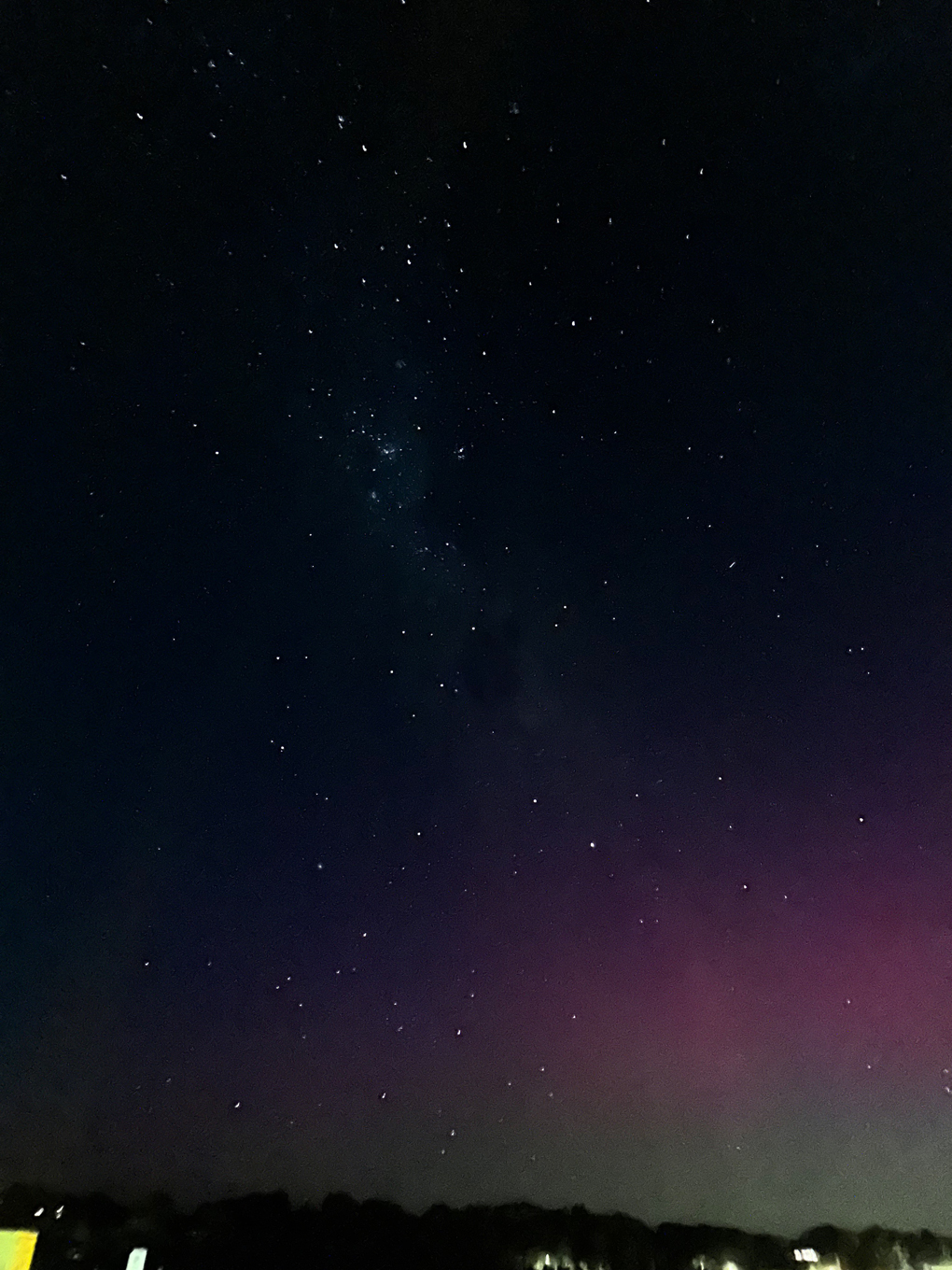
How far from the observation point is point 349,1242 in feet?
84.0

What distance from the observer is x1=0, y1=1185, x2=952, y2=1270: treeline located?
23.5 metres

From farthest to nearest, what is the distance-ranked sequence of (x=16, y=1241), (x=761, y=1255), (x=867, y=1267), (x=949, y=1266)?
(x=761, y=1255) < (x=867, y=1267) < (x=949, y=1266) < (x=16, y=1241)

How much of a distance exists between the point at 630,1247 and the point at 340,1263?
10.7 m

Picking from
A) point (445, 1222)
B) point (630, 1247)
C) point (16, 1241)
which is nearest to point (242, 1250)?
point (445, 1222)

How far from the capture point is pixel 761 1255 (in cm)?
3175

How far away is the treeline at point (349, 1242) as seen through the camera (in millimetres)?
23469

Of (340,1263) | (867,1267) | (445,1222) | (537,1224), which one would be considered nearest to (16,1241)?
(340,1263)

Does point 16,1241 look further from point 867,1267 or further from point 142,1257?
point 867,1267

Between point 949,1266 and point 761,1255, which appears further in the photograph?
point 761,1255

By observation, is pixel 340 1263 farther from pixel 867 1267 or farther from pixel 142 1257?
pixel 867 1267

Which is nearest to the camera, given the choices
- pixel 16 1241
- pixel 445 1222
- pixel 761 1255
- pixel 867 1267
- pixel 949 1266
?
pixel 16 1241

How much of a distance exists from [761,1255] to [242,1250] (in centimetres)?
1787

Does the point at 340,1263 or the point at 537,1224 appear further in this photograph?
the point at 537,1224

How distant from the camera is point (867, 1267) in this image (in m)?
29.4
